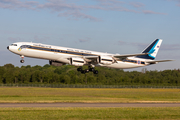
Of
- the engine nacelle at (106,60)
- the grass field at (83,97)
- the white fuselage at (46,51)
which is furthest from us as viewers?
the engine nacelle at (106,60)

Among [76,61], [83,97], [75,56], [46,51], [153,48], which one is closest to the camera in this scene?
[46,51]

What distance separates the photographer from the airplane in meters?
48.5

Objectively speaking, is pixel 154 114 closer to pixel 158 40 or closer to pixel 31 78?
pixel 158 40

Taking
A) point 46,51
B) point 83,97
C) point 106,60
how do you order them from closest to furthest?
point 46,51 → point 106,60 → point 83,97

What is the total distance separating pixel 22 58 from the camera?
4938cm

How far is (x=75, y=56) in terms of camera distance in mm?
52969

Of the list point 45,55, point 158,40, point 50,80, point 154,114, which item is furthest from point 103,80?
point 154,114

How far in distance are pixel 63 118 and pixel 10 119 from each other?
471 centimetres

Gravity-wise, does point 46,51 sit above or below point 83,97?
above

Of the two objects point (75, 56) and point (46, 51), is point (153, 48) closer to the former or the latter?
point (75, 56)

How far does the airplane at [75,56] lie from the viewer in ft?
159

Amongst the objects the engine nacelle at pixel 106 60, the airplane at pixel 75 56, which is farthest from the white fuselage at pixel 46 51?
the engine nacelle at pixel 106 60

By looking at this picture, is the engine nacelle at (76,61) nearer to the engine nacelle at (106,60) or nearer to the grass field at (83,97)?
the engine nacelle at (106,60)

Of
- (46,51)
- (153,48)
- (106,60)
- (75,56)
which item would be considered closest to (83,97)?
(75,56)
